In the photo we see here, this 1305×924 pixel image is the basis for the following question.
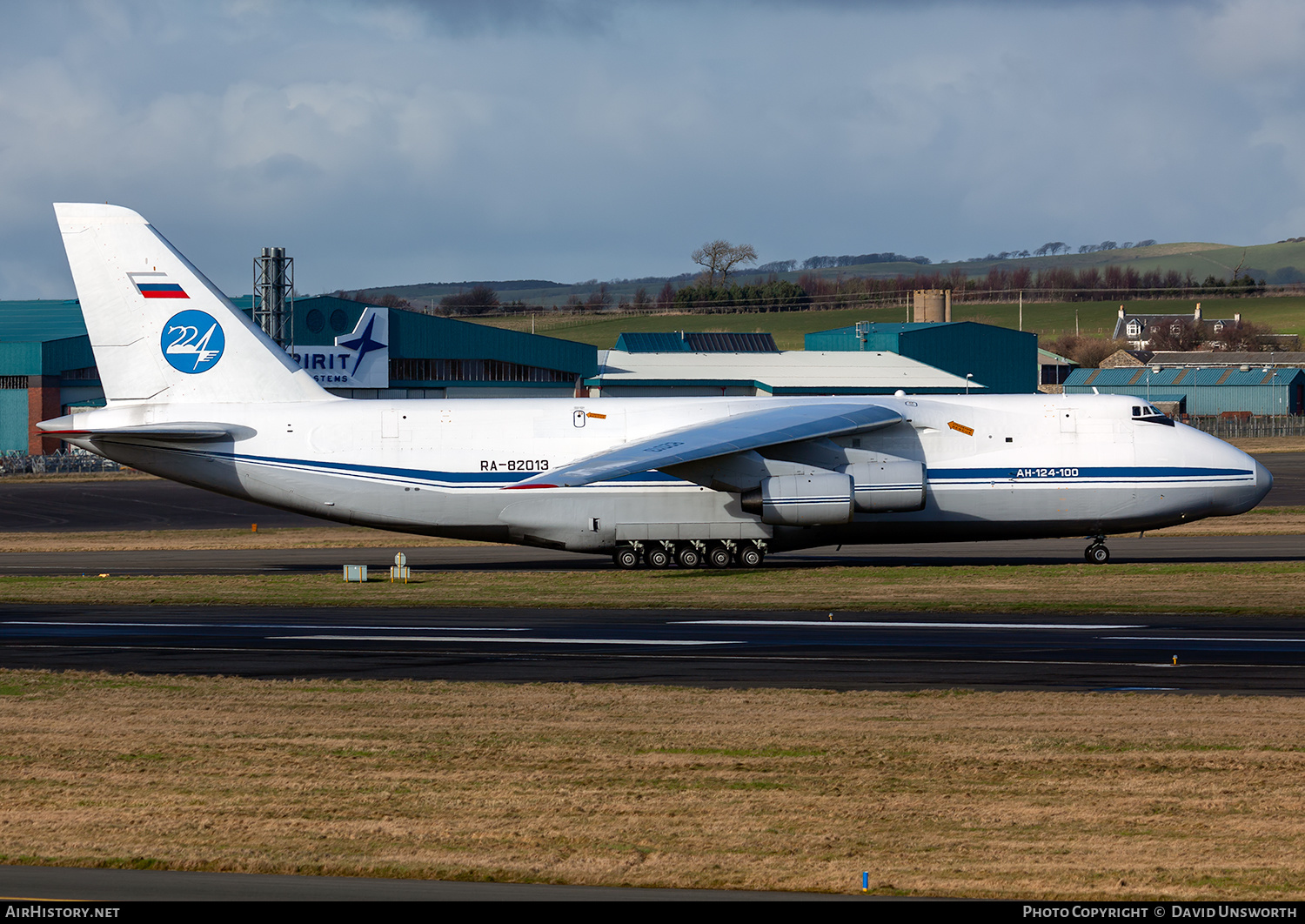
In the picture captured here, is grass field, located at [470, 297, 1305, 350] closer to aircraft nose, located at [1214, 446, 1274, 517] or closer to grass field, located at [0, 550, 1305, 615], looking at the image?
aircraft nose, located at [1214, 446, 1274, 517]

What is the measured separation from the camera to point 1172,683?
16375 mm

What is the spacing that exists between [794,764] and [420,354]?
71470mm

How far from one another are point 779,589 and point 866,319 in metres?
150

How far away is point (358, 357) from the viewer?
252ft

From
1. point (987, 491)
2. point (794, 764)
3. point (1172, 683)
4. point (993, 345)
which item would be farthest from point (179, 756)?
point (993, 345)

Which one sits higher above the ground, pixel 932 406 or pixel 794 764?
pixel 932 406

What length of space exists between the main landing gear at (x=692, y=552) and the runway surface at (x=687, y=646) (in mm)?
7170

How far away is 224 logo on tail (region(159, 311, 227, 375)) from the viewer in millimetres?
32094

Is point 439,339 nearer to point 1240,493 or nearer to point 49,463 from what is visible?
point 49,463

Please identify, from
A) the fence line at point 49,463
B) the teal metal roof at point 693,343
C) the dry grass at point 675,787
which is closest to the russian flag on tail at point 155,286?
the dry grass at point 675,787

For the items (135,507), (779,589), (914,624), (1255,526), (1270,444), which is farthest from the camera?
(1270,444)

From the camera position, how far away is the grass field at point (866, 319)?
157 m

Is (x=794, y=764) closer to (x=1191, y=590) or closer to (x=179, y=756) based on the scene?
(x=179, y=756)

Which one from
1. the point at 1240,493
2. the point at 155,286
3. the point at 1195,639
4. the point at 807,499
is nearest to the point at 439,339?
the point at 155,286
